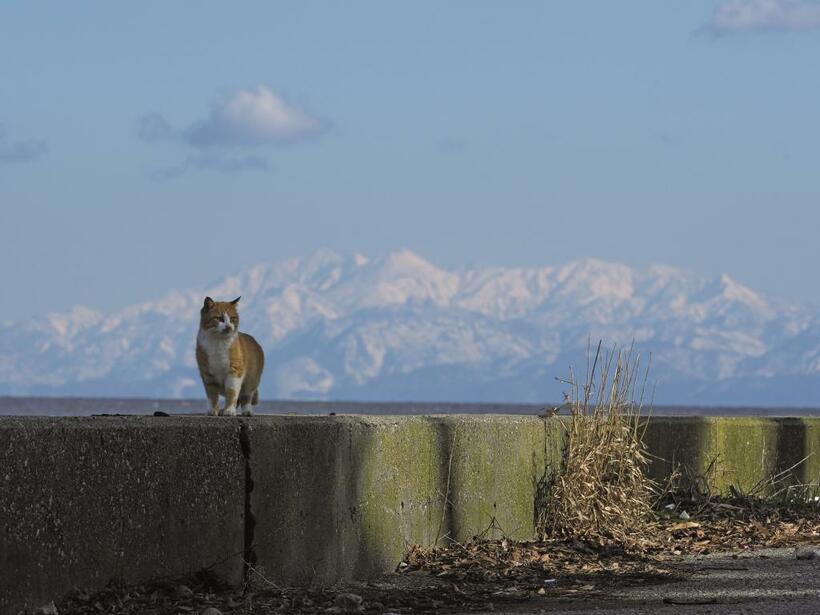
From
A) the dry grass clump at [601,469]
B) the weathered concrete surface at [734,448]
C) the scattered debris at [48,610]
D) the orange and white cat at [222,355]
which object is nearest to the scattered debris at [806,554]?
the dry grass clump at [601,469]

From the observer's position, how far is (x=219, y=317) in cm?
783

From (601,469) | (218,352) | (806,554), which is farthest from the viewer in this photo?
(601,469)

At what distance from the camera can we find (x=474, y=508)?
9.16 meters

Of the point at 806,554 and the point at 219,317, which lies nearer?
the point at 219,317

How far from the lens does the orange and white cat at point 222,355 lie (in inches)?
306

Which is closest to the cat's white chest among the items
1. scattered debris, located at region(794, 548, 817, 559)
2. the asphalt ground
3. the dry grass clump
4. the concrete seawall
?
the concrete seawall

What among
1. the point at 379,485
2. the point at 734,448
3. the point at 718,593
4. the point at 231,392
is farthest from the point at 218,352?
the point at 734,448

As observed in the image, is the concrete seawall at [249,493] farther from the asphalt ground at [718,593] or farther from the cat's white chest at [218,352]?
the asphalt ground at [718,593]

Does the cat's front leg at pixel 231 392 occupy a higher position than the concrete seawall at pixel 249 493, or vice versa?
the cat's front leg at pixel 231 392

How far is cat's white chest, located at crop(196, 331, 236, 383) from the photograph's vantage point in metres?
7.77

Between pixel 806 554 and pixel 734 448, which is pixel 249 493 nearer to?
pixel 806 554

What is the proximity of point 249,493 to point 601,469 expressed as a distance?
3467 millimetres

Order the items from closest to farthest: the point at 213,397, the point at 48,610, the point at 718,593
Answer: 1. the point at 48,610
2. the point at 718,593
3. the point at 213,397

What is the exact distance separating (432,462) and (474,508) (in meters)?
0.59
